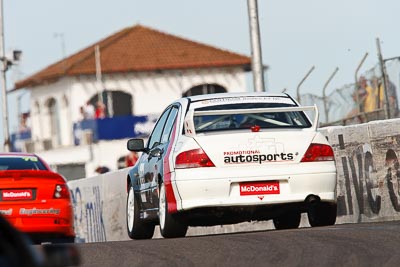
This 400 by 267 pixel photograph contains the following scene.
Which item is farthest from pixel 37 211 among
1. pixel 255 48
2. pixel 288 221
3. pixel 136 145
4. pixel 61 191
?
pixel 255 48

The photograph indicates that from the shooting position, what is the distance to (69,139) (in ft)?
233

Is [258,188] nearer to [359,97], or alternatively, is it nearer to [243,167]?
[243,167]

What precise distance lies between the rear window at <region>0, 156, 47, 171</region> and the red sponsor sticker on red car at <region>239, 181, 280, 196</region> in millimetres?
4102

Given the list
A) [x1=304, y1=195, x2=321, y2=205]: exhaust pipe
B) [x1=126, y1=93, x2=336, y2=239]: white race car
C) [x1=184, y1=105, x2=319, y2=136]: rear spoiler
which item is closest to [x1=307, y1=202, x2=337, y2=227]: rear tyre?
[x1=126, y1=93, x2=336, y2=239]: white race car

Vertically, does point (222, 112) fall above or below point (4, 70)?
below

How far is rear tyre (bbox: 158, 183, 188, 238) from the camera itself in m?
13.4

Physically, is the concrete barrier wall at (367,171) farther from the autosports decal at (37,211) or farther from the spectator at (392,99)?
the spectator at (392,99)

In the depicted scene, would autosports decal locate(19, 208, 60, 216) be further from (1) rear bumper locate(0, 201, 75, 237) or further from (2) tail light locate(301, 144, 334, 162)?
(2) tail light locate(301, 144, 334, 162)

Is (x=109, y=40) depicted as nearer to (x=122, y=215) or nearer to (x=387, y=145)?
(x=122, y=215)

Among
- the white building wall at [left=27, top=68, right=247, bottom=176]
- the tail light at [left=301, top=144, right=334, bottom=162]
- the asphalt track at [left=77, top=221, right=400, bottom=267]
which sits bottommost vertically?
the asphalt track at [left=77, top=221, right=400, bottom=267]

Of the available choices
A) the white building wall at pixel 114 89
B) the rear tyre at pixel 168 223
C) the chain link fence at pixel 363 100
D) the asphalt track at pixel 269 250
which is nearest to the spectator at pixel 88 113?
the white building wall at pixel 114 89

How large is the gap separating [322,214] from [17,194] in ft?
12.2

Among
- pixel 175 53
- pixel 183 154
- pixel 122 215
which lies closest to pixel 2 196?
pixel 183 154

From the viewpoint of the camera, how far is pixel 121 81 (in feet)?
239
